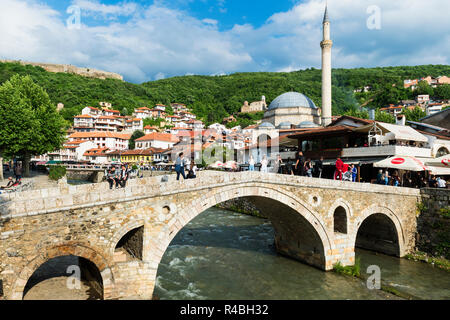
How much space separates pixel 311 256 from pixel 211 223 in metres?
8.62

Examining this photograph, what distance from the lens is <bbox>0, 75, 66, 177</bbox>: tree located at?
22609 millimetres

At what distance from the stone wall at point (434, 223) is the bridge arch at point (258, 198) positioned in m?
6.56

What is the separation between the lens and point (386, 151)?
16891 millimetres

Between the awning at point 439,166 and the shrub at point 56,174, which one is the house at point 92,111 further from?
the awning at point 439,166

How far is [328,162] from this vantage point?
19.1m

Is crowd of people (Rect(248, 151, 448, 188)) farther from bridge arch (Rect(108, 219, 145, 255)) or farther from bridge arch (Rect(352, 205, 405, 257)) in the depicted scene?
bridge arch (Rect(108, 219, 145, 255))

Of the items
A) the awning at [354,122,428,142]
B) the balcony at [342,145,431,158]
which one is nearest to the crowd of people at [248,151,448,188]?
the balcony at [342,145,431,158]

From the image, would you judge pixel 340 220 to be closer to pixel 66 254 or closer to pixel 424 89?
pixel 66 254

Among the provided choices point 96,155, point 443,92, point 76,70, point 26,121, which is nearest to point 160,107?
point 76,70

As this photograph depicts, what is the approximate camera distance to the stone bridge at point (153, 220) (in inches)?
254
